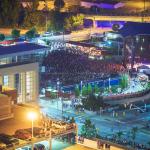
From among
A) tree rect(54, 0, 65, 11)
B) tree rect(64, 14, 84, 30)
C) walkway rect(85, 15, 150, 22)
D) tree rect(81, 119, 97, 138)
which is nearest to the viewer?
tree rect(81, 119, 97, 138)

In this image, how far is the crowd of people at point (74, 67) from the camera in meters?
21.6

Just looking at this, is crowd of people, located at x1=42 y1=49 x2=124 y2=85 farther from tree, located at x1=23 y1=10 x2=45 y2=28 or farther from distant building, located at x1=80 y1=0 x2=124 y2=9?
distant building, located at x1=80 y1=0 x2=124 y2=9

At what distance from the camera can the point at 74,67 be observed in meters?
22.9

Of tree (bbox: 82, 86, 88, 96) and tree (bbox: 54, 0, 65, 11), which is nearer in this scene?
tree (bbox: 82, 86, 88, 96)

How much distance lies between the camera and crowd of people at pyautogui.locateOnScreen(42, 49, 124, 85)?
2158 cm

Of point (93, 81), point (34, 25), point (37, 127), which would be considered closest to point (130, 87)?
point (93, 81)

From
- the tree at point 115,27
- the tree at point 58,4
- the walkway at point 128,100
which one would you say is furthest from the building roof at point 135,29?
the tree at point 58,4

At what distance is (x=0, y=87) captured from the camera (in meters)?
13.9

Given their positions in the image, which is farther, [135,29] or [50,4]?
[50,4]

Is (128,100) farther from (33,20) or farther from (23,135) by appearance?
(33,20)

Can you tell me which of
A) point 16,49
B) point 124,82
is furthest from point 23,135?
point 124,82

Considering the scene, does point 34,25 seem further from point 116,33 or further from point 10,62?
point 10,62

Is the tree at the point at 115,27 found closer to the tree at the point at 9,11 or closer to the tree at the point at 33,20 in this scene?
the tree at the point at 33,20

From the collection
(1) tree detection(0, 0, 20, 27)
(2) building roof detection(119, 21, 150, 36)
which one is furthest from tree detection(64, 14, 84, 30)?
(2) building roof detection(119, 21, 150, 36)
